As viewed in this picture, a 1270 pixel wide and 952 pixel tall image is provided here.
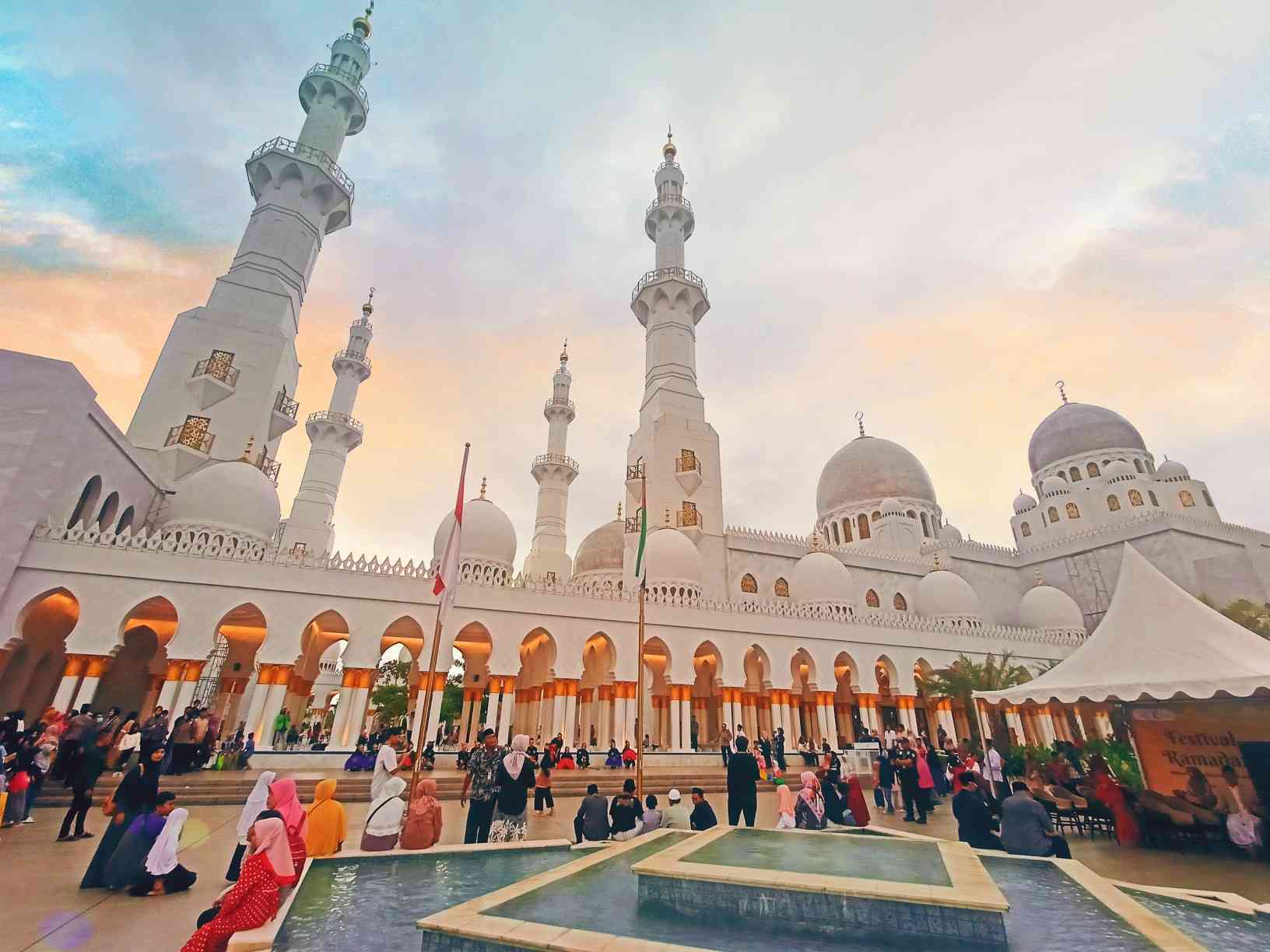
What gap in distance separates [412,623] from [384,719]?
2436cm

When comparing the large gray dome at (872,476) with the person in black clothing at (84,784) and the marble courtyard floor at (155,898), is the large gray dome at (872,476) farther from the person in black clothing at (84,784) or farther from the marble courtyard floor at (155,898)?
the person in black clothing at (84,784)

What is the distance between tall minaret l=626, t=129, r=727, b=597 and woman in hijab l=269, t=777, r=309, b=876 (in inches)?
689

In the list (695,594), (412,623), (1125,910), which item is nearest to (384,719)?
(412,623)

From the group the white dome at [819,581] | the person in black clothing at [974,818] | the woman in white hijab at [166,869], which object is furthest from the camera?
the white dome at [819,581]

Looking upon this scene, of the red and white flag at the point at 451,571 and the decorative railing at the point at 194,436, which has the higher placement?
the decorative railing at the point at 194,436

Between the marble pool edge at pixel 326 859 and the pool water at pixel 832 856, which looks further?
the pool water at pixel 832 856

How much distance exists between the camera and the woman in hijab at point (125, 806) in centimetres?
534

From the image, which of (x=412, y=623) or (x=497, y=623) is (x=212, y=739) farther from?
(x=497, y=623)

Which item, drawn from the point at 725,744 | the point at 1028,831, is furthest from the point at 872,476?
the point at 1028,831

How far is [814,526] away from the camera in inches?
1517

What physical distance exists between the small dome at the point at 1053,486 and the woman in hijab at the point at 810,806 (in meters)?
36.1

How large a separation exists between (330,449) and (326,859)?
27.9 metres

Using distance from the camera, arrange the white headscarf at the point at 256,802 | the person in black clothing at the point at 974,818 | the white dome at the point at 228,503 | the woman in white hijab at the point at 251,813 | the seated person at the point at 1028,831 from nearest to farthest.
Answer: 1. the woman in white hijab at the point at 251,813
2. the seated person at the point at 1028,831
3. the white headscarf at the point at 256,802
4. the person in black clothing at the point at 974,818
5. the white dome at the point at 228,503

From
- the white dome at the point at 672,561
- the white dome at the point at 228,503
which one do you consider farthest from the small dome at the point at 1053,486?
the white dome at the point at 228,503
